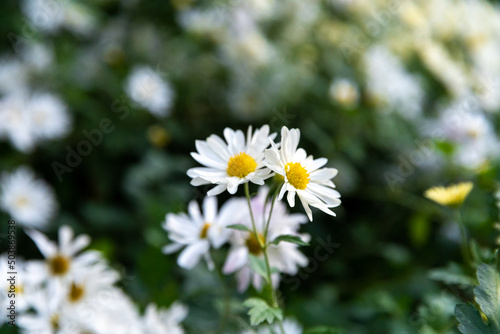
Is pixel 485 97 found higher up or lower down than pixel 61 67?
lower down

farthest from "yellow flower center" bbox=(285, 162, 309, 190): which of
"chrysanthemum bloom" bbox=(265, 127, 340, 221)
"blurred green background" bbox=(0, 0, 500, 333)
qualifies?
"blurred green background" bbox=(0, 0, 500, 333)

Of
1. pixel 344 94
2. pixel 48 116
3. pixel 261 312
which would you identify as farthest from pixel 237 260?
pixel 48 116

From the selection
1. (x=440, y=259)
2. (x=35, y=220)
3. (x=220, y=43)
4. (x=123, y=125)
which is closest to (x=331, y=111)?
(x=220, y=43)

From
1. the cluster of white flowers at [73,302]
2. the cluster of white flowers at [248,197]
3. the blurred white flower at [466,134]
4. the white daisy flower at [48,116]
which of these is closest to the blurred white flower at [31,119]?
the white daisy flower at [48,116]

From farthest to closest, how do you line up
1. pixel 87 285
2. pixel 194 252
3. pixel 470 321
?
pixel 87 285 → pixel 194 252 → pixel 470 321

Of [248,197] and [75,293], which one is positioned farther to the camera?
[75,293]

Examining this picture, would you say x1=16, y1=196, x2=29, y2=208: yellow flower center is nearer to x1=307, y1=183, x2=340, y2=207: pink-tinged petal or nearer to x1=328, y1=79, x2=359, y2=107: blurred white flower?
x1=328, y1=79, x2=359, y2=107: blurred white flower

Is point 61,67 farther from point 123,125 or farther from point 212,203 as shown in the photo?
point 212,203

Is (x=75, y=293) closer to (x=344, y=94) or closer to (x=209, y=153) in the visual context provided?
(x=209, y=153)
